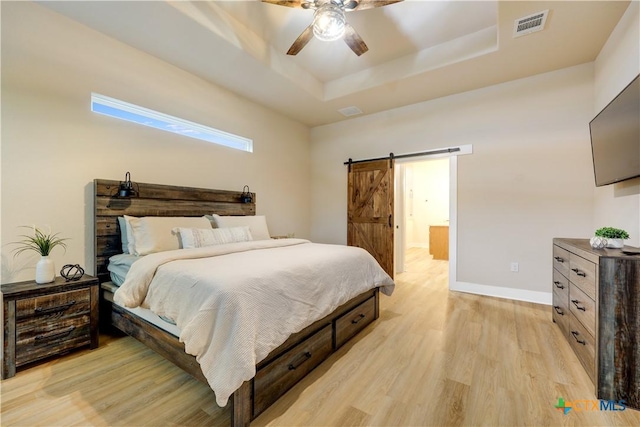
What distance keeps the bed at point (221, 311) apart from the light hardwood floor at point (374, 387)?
15 cm

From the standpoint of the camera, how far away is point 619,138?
2.14 metres

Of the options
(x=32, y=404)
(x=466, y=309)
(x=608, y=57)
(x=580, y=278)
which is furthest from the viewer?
(x=466, y=309)

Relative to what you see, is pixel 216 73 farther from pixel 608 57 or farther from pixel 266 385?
pixel 608 57

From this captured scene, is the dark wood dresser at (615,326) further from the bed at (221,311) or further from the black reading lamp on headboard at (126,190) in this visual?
the black reading lamp on headboard at (126,190)

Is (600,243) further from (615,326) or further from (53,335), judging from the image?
(53,335)

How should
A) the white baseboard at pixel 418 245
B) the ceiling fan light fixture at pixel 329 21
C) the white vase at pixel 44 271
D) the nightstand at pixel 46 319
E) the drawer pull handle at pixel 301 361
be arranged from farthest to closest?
the white baseboard at pixel 418 245 → the ceiling fan light fixture at pixel 329 21 → the white vase at pixel 44 271 → the nightstand at pixel 46 319 → the drawer pull handle at pixel 301 361

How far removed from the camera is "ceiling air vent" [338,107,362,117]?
4471 mm

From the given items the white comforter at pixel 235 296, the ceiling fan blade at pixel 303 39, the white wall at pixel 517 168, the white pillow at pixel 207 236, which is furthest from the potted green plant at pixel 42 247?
the white wall at pixel 517 168

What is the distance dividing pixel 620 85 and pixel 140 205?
4.73 meters

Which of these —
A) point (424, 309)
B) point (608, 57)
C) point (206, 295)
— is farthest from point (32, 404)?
point (608, 57)

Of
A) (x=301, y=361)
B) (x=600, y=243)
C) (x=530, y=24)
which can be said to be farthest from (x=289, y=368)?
(x=530, y=24)

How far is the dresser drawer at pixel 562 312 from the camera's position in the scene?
233 centimetres

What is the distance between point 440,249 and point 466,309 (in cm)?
351

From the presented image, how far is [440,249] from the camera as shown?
6465mm
